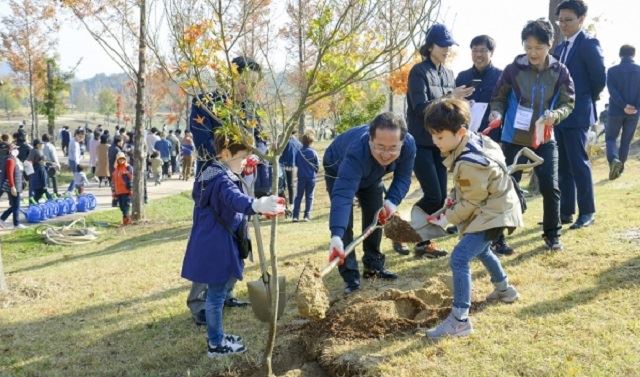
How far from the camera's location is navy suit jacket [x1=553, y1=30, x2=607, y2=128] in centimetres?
506

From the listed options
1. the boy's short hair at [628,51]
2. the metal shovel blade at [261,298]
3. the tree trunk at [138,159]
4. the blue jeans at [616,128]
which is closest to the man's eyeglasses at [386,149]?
the metal shovel blade at [261,298]

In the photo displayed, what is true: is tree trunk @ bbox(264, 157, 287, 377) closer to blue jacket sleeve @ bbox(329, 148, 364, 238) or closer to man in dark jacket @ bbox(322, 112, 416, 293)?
man in dark jacket @ bbox(322, 112, 416, 293)

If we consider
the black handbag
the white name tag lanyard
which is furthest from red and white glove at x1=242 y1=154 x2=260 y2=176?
the white name tag lanyard

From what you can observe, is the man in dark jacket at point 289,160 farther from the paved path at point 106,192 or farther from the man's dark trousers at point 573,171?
the man's dark trousers at point 573,171

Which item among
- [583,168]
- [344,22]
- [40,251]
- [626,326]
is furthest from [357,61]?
[40,251]

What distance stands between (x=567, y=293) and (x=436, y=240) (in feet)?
6.61

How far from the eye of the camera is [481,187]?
127 inches

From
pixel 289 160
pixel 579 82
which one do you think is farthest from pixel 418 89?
pixel 289 160

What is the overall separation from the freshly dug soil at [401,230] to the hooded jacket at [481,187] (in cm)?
100

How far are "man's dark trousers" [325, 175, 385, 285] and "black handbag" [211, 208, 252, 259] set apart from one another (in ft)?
2.97

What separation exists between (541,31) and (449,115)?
171 centimetres

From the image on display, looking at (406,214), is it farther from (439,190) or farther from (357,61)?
(357,61)

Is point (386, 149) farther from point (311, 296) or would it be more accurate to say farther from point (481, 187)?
point (311, 296)

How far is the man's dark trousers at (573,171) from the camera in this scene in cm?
518
